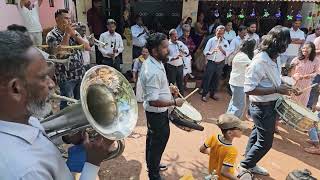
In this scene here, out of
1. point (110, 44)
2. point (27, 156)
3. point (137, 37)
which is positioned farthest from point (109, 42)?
point (27, 156)

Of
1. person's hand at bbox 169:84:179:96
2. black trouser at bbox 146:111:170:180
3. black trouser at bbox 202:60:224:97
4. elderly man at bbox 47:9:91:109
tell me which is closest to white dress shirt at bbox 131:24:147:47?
black trouser at bbox 202:60:224:97

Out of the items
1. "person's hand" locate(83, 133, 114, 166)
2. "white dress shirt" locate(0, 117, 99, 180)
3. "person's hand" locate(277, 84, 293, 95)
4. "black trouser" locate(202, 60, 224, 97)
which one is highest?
"white dress shirt" locate(0, 117, 99, 180)

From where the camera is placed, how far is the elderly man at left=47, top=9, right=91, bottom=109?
3996 mm

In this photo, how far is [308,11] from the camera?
31.3 ft

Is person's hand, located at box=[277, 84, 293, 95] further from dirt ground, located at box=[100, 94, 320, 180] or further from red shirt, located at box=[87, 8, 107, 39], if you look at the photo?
red shirt, located at box=[87, 8, 107, 39]

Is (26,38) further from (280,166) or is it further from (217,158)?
(280,166)

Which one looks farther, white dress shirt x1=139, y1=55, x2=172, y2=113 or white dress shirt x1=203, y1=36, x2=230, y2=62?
white dress shirt x1=203, y1=36, x2=230, y2=62

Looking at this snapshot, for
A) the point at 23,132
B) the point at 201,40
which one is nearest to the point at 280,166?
the point at 23,132

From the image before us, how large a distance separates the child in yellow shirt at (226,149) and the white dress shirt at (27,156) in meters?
1.92

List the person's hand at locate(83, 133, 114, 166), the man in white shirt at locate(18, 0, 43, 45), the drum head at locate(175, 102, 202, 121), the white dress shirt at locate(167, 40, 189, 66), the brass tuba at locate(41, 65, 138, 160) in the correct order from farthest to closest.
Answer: the white dress shirt at locate(167, 40, 189, 66) → the man in white shirt at locate(18, 0, 43, 45) → the drum head at locate(175, 102, 202, 121) → the brass tuba at locate(41, 65, 138, 160) → the person's hand at locate(83, 133, 114, 166)

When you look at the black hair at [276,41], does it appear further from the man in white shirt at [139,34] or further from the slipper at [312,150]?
the man in white shirt at [139,34]

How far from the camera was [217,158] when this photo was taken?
2996mm

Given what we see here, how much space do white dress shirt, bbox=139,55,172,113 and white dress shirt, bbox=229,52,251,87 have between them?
2.17 m

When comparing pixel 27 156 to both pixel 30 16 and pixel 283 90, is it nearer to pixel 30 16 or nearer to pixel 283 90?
pixel 283 90
